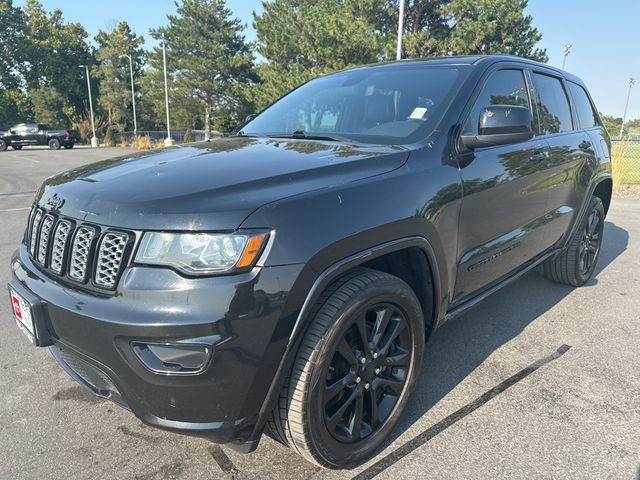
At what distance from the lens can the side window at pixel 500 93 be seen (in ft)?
9.03

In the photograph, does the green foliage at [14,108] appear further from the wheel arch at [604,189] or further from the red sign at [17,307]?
the wheel arch at [604,189]

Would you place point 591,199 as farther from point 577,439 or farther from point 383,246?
point 383,246

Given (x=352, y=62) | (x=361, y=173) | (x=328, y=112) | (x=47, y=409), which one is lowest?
(x=47, y=409)

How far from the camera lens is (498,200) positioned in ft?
9.37

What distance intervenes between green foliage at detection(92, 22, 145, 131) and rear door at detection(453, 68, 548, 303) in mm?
55268

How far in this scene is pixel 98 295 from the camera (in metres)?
1.78

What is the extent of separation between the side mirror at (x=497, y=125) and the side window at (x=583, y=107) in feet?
6.64

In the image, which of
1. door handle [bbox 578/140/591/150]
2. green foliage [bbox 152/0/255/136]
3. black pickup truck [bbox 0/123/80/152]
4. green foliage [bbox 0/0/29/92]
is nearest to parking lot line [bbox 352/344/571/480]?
door handle [bbox 578/140/591/150]

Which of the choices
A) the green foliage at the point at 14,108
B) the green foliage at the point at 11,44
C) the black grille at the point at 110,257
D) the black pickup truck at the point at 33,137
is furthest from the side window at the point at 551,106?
the green foliage at the point at 11,44

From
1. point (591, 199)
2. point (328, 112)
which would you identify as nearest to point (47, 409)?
point (328, 112)

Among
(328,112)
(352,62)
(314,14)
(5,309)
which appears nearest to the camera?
(328,112)

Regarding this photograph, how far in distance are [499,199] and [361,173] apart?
1159 millimetres

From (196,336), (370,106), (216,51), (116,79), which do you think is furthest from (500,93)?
(116,79)

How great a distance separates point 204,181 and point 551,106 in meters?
3.02
